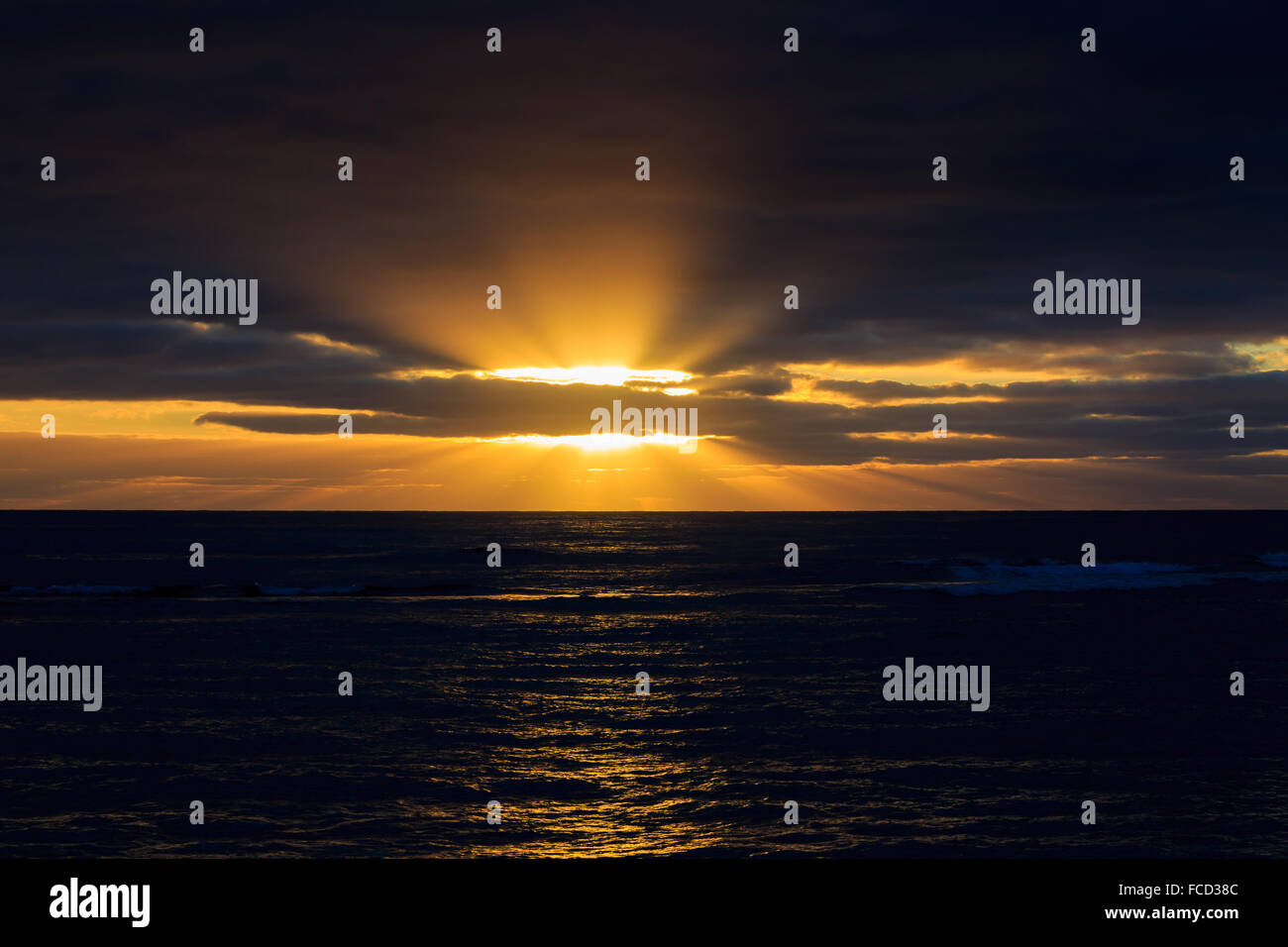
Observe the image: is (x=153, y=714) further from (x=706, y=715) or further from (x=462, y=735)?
(x=706, y=715)

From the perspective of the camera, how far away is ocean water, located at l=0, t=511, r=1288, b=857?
53.7 ft

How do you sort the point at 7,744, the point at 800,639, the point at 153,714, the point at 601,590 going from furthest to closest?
1. the point at 601,590
2. the point at 800,639
3. the point at 153,714
4. the point at 7,744

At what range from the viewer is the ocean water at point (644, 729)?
53.7ft

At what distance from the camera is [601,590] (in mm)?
68312

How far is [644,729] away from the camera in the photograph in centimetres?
2441

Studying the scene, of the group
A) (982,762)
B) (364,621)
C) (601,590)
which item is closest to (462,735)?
(982,762)
